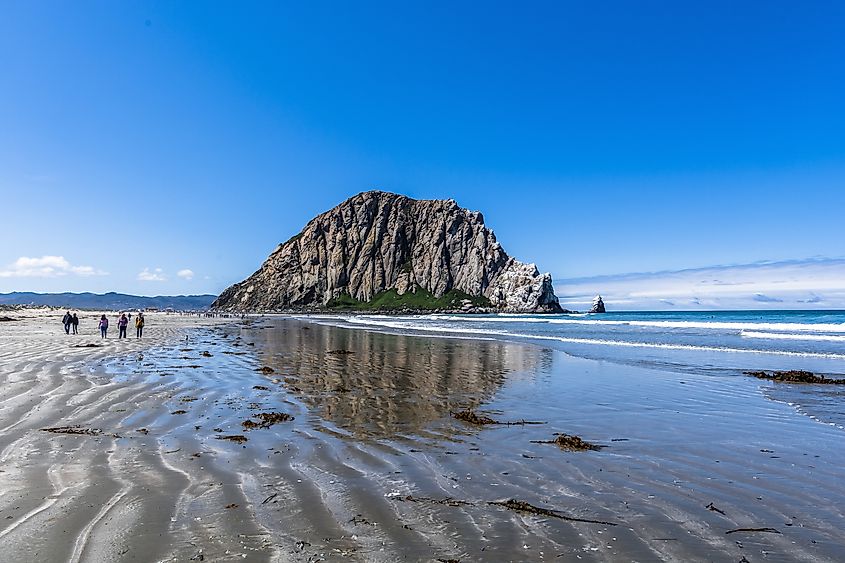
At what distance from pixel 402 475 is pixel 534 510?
6.80 feet

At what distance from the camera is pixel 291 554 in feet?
15.2

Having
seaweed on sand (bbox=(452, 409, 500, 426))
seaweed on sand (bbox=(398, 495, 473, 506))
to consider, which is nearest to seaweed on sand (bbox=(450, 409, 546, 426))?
seaweed on sand (bbox=(452, 409, 500, 426))

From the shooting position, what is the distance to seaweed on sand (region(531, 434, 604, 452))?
9086 mm

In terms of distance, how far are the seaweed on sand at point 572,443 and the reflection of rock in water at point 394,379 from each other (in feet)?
9.34

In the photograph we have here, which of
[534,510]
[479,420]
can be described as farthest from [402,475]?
[479,420]

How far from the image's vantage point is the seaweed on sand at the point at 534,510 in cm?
575

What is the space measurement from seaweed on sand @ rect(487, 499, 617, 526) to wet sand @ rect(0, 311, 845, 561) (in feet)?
0.15

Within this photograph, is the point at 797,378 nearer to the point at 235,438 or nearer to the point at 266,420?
the point at 266,420

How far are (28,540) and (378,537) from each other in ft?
10.8

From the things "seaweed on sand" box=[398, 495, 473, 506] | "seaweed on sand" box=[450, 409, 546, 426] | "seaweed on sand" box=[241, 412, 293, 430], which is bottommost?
"seaweed on sand" box=[241, 412, 293, 430]

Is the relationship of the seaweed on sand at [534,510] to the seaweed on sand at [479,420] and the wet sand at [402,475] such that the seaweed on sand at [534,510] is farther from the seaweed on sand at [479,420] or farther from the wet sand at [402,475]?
the seaweed on sand at [479,420]

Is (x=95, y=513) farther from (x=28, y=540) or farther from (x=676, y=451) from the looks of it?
(x=676, y=451)

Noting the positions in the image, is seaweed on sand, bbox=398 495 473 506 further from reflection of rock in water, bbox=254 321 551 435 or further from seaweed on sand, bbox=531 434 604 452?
reflection of rock in water, bbox=254 321 551 435

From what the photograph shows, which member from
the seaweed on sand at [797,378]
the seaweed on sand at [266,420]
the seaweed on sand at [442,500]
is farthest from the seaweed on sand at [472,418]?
the seaweed on sand at [797,378]
